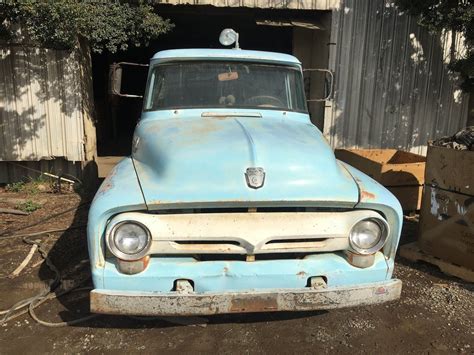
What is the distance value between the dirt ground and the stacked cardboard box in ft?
1.15

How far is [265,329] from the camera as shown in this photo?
3223 millimetres

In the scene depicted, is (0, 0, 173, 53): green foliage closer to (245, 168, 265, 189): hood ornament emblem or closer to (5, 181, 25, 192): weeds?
(5, 181, 25, 192): weeds

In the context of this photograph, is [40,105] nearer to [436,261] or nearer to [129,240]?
[129,240]

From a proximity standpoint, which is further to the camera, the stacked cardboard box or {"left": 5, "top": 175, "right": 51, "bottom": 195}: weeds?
{"left": 5, "top": 175, "right": 51, "bottom": 195}: weeds

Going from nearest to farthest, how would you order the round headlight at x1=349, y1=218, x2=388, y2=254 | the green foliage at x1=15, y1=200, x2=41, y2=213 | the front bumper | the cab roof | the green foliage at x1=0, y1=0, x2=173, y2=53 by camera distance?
the front bumper → the round headlight at x1=349, y1=218, x2=388, y2=254 → the cab roof → the green foliage at x1=0, y1=0, x2=173, y2=53 → the green foliage at x1=15, y1=200, x2=41, y2=213

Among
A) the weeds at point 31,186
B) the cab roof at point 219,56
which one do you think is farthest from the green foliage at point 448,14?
the weeds at point 31,186

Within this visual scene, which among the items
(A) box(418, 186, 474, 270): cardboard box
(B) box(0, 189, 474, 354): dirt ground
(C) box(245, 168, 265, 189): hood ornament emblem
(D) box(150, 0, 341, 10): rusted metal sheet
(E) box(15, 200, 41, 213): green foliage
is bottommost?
(E) box(15, 200, 41, 213): green foliage

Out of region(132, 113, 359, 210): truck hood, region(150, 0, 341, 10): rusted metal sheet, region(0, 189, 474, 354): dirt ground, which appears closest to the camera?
region(132, 113, 359, 210): truck hood

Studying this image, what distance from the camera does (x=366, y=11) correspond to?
753 centimetres

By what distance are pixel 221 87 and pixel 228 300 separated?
2.15 metres

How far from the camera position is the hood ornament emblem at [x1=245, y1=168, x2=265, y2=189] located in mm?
2693

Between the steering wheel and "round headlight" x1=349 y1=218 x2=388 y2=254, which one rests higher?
the steering wheel

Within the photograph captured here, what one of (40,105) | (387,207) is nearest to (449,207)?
(387,207)

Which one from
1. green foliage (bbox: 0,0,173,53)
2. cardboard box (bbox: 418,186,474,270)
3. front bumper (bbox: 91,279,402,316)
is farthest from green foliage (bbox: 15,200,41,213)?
cardboard box (bbox: 418,186,474,270)
